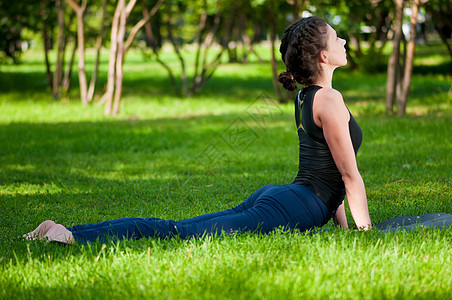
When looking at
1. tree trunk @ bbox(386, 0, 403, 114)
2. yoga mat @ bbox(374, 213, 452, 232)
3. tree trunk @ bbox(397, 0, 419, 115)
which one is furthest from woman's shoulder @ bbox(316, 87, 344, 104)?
tree trunk @ bbox(386, 0, 403, 114)

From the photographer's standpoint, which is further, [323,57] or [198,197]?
[198,197]

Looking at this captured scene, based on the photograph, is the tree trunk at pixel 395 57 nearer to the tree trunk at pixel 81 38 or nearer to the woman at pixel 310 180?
the tree trunk at pixel 81 38

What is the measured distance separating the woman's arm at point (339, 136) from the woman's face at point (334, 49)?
0.25 m

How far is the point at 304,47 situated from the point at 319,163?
0.81 meters

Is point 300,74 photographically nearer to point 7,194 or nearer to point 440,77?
point 7,194

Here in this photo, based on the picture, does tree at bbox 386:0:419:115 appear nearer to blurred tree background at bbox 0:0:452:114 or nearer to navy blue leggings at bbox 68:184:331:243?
blurred tree background at bbox 0:0:452:114

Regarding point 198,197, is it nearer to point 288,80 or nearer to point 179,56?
point 288,80

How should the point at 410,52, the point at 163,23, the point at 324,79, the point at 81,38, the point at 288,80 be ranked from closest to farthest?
the point at 324,79
the point at 288,80
the point at 410,52
the point at 81,38
the point at 163,23

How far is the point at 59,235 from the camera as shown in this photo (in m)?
3.54

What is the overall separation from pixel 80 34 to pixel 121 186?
9.30 metres

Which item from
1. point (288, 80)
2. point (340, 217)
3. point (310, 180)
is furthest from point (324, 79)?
point (340, 217)

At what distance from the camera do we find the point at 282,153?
8.48m

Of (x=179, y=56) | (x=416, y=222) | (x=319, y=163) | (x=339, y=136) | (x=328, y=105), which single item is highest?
(x=328, y=105)

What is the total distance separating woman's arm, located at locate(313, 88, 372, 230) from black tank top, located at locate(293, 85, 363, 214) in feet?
0.22
